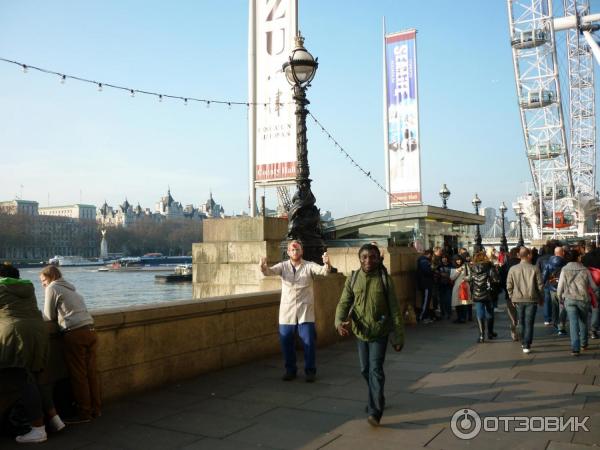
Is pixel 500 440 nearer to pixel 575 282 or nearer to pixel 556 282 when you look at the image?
pixel 575 282

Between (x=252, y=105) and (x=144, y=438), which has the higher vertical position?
(x=252, y=105)

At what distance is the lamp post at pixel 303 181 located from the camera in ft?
29.0

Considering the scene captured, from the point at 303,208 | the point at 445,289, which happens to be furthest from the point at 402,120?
the point at 303,208

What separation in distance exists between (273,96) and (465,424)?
16.7 meters

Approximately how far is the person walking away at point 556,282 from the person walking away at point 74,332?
7.98 metres

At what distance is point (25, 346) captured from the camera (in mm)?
4621

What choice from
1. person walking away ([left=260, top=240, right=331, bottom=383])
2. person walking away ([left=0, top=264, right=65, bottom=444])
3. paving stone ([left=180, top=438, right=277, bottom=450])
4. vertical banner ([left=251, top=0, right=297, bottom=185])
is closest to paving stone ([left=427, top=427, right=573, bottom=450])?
paving stone ([left=180, top=438, right=277, bottom=450])

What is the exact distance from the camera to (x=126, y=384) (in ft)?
19.8

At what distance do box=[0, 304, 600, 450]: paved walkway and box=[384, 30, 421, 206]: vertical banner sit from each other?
64.5 ft

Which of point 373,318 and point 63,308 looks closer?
point 373,318

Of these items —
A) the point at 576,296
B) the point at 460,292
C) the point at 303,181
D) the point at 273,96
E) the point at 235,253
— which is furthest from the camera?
the point at 273,96

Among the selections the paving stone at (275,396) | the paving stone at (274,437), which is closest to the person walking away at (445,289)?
the paving stone at (275,396)

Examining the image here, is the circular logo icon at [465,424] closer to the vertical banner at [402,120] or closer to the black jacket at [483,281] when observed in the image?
the black jacket at [483,281]

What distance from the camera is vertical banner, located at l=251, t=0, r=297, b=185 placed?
1997cm
